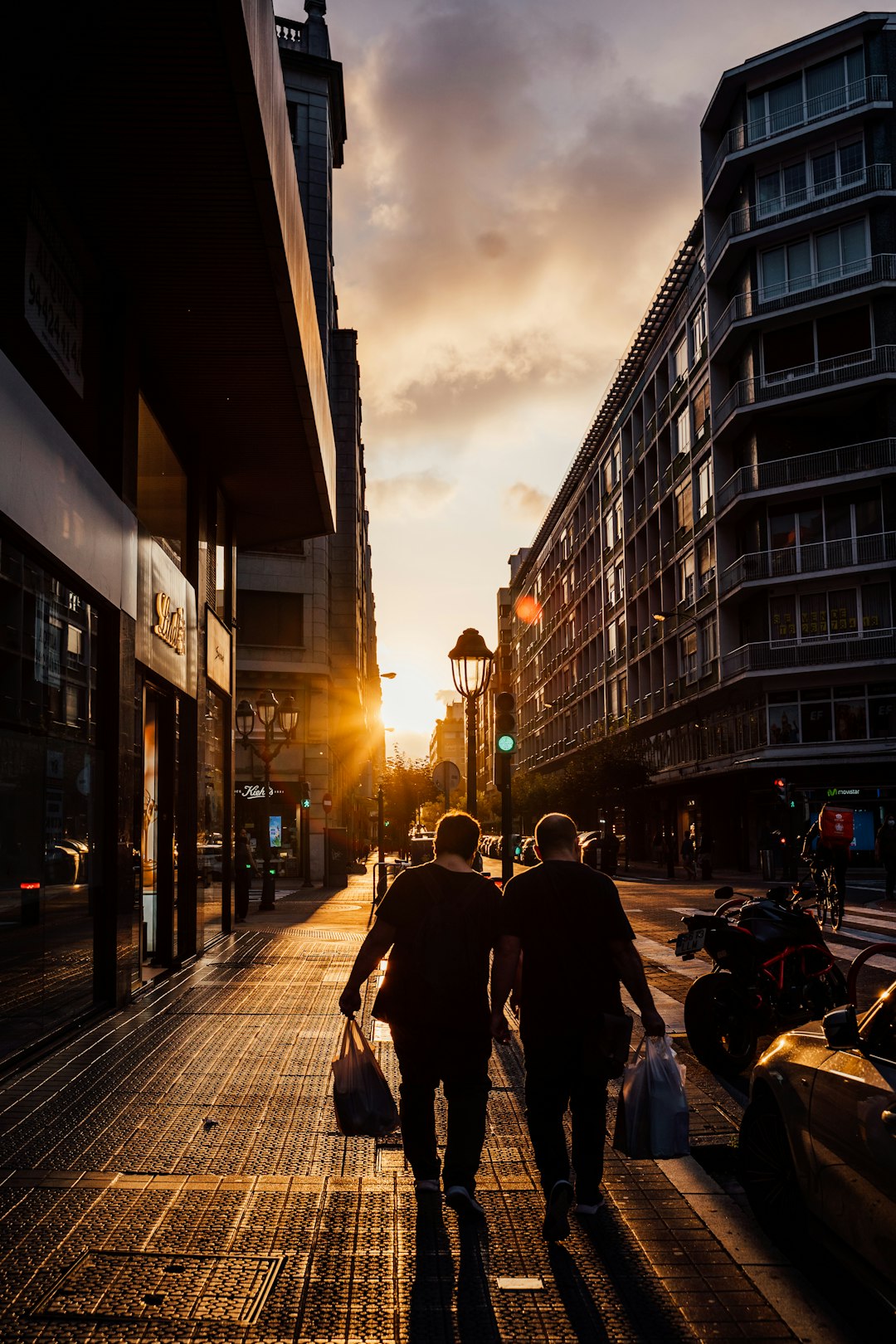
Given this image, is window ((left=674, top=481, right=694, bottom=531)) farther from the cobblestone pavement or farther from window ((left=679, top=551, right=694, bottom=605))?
the cobblestone pavement

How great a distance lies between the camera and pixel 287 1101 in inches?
280

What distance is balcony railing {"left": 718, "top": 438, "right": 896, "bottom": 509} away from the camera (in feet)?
136

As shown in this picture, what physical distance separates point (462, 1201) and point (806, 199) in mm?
45089

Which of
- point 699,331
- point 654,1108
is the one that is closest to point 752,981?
point 654,1108

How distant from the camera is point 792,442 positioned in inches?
1745

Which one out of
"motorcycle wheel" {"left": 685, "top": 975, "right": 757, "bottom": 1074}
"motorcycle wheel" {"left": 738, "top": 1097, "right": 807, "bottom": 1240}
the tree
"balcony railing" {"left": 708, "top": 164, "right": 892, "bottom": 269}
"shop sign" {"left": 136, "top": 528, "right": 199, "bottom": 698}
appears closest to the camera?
"motorcycle wheel" {"left": 738, "top": 1097, "right": 807, "bottom": 1240}

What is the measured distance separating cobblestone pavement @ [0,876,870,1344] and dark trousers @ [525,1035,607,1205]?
0.21 meters

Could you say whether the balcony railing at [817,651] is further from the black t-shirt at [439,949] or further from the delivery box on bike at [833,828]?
the black t-shirt at [439,949]

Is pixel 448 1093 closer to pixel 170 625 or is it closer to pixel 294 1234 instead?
pixel 294 1234

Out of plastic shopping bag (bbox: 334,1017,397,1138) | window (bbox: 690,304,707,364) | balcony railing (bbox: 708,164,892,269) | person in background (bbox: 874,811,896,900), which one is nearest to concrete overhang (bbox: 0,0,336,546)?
plastic shopping bag (bbox: 334,1017,397,1138)

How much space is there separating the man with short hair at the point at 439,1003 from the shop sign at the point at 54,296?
549 cm

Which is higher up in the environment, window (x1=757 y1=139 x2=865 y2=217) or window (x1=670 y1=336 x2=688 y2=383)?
window (x1=757 y1=139 x2=865 y2=217)

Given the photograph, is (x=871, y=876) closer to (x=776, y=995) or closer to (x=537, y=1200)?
(x=776, y=995)

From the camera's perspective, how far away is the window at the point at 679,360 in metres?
52.5
